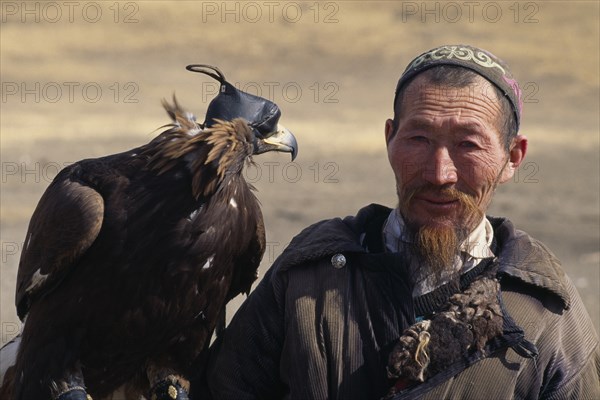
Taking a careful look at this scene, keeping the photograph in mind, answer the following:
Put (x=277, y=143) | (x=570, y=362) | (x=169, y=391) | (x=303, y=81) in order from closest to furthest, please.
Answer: (x=570, y=362) → (x=277, y=143) → (x=169, y=391) → (x=303, y=81)

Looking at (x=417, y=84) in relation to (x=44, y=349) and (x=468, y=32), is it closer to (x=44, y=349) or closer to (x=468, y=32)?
(x=44, y=349)

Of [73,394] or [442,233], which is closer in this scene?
[442,233]

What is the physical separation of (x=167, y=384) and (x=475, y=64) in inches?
67.8

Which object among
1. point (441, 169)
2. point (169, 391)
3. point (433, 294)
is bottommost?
point (169, 391)

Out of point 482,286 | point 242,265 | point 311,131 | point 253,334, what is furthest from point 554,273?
point 311,131

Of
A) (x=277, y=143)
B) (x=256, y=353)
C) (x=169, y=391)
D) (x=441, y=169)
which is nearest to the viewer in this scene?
(x=441, y=169)

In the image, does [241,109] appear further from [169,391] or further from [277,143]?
[169,391]

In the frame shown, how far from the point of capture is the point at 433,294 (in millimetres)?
3750

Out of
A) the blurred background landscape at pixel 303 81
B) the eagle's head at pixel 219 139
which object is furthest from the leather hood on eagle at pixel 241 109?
the blurred background landscape at pixel 303 81

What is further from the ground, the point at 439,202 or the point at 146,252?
the point at 439,202

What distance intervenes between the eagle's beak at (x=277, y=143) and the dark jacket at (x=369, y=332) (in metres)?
0.48

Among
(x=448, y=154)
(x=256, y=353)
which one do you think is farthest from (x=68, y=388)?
(x=448, y=154)

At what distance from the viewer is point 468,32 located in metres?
14.9

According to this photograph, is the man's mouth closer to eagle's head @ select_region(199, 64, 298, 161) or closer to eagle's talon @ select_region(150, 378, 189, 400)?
eagle's head @ select_region(199, 64, 298, 161)
